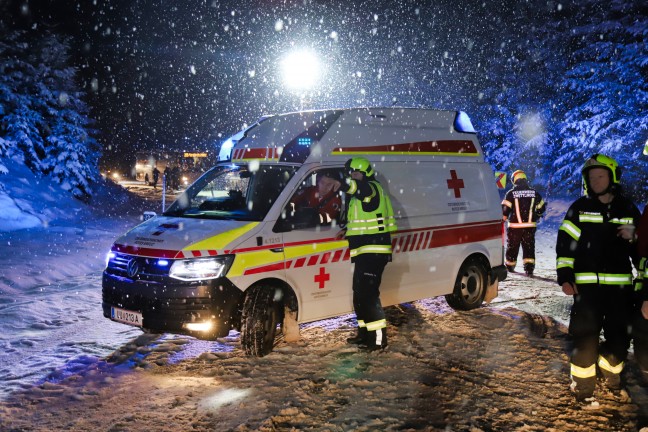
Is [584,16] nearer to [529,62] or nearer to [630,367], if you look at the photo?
[529,62]

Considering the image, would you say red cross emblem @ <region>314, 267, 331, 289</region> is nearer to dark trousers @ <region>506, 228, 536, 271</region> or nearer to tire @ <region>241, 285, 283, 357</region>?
tire @ <region>241, 285, 283, 357</region>

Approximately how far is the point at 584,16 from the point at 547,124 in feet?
17.4

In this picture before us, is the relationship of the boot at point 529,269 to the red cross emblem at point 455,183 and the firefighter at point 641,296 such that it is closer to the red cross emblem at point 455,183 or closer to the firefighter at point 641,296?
the red cross emblem at point 455,183

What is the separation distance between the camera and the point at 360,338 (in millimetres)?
5918

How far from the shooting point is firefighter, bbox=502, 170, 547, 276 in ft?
33.3

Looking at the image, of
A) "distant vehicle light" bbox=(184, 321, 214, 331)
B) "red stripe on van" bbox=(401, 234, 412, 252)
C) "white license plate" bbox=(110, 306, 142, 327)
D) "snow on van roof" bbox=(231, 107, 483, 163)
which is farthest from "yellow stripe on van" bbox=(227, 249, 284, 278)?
"red stripe on van" bbox=(401, 234, 412, 252)

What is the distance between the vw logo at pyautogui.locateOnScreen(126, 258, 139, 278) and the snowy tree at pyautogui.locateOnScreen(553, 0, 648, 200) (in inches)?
813

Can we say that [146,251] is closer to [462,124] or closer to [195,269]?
[195,269]

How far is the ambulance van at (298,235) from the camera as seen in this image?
16.2 ft

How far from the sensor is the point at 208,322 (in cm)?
487

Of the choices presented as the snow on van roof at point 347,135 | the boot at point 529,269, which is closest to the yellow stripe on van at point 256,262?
the snow on van roof at point 347,135

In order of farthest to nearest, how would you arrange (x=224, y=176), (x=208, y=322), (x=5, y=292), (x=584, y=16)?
1. (x=584, y=16)
2. (x=5, y=292)
3. (x=224, y=176)
4. (x=208, y=322)

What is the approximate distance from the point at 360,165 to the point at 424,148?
5.17 ft

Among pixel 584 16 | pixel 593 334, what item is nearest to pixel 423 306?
pixel 593 334
